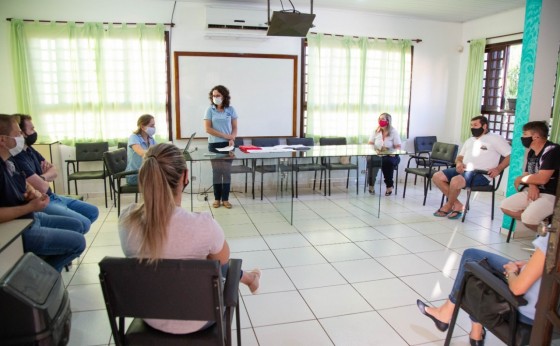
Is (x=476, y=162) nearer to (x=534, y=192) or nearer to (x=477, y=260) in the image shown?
(x=534, y=192)

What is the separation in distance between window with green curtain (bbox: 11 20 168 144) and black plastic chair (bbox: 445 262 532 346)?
447 centimetres

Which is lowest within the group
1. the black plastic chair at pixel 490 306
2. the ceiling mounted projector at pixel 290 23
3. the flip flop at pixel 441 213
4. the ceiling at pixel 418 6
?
the flip flop at pixel 441 213

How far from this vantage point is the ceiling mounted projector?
3537 millimetres

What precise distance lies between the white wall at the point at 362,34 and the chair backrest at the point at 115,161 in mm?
1228

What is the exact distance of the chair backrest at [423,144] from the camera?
623 cm

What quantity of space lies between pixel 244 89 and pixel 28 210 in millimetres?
3719

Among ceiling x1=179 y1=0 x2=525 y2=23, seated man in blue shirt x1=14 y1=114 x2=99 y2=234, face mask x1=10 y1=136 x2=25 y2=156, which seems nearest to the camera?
face mask x1=10 y1=136 x2=25 y2=156

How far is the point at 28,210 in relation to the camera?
2.16 m

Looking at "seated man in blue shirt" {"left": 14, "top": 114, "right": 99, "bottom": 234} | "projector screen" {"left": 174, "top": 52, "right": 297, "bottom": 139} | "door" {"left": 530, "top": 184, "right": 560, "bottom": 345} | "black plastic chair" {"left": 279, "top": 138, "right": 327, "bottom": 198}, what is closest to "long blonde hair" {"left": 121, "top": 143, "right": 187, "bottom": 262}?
"door" {"left": 530, "top": 184, "right": 560, "bottom": 345}

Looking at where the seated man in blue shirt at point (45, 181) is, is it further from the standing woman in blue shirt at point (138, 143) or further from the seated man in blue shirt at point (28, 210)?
the standing woman in blue shirt at point (138, 143)

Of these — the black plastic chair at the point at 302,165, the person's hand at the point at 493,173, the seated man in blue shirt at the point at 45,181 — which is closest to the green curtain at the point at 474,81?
the person's hand at the point at 493,173

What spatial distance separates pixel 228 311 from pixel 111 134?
428 cm

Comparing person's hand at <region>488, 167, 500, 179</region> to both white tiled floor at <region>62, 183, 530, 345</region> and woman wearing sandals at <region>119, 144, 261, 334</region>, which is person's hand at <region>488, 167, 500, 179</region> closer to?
white tiled floor at <region>62, 183, 530, 345</region>

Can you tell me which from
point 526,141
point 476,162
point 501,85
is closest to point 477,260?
point 526,141
